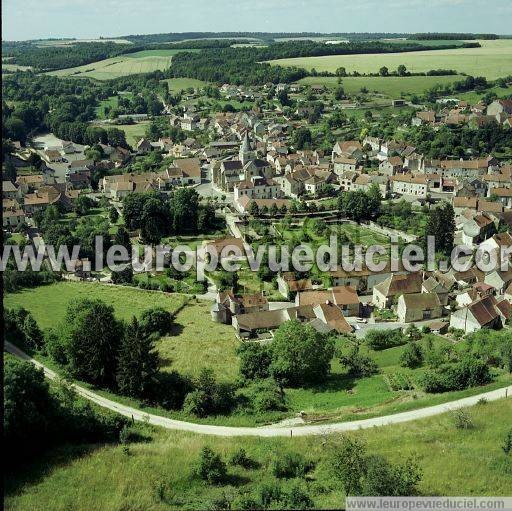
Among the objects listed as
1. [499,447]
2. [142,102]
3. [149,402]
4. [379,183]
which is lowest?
[149,402]

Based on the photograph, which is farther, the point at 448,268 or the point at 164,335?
the point at 448,268

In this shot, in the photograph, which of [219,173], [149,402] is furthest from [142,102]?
[149,402]

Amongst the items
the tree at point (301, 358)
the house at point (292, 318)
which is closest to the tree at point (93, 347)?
the tree at point (301, 358)

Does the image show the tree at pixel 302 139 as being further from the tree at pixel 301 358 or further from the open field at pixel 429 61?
the tree at pixel 301 358

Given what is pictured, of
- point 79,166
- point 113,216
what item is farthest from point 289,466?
point 79,166

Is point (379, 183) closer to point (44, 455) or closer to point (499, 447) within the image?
point (499, 447)

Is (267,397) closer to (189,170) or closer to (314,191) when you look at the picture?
(314,191)
